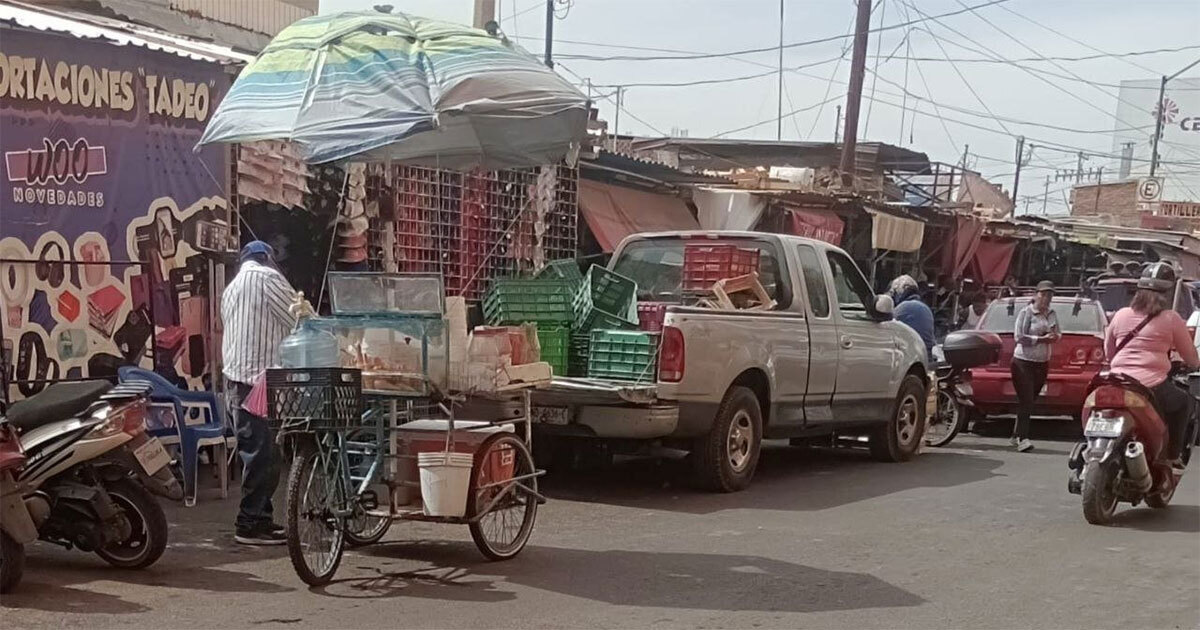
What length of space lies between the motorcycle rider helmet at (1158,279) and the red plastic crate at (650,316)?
3.22 metres

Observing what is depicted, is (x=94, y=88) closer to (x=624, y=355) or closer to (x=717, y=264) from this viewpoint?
(x=624, y=355)

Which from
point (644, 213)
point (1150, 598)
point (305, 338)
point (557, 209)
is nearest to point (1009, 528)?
point (1150, 598)

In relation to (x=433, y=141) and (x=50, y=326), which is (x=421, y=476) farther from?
(x=50, y=326)

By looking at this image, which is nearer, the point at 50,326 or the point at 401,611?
the point at 401,611

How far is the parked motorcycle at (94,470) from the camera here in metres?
6.04

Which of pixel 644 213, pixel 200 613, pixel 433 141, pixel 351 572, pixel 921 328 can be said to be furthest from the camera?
pixel 644 213

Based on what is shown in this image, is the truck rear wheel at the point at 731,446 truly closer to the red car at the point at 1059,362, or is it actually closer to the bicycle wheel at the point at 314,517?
the bicycle wheel at the point at 314,517

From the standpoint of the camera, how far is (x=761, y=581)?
256 inches

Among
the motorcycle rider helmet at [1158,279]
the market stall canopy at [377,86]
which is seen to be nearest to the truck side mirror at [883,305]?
the motorcycle rider helmet at [1158,279]

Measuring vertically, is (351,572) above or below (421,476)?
below

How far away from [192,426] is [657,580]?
11.9ft

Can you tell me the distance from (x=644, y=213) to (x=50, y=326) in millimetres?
8975

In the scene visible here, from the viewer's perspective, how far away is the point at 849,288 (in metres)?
10.7

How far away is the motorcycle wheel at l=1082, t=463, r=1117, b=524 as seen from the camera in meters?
8.17
